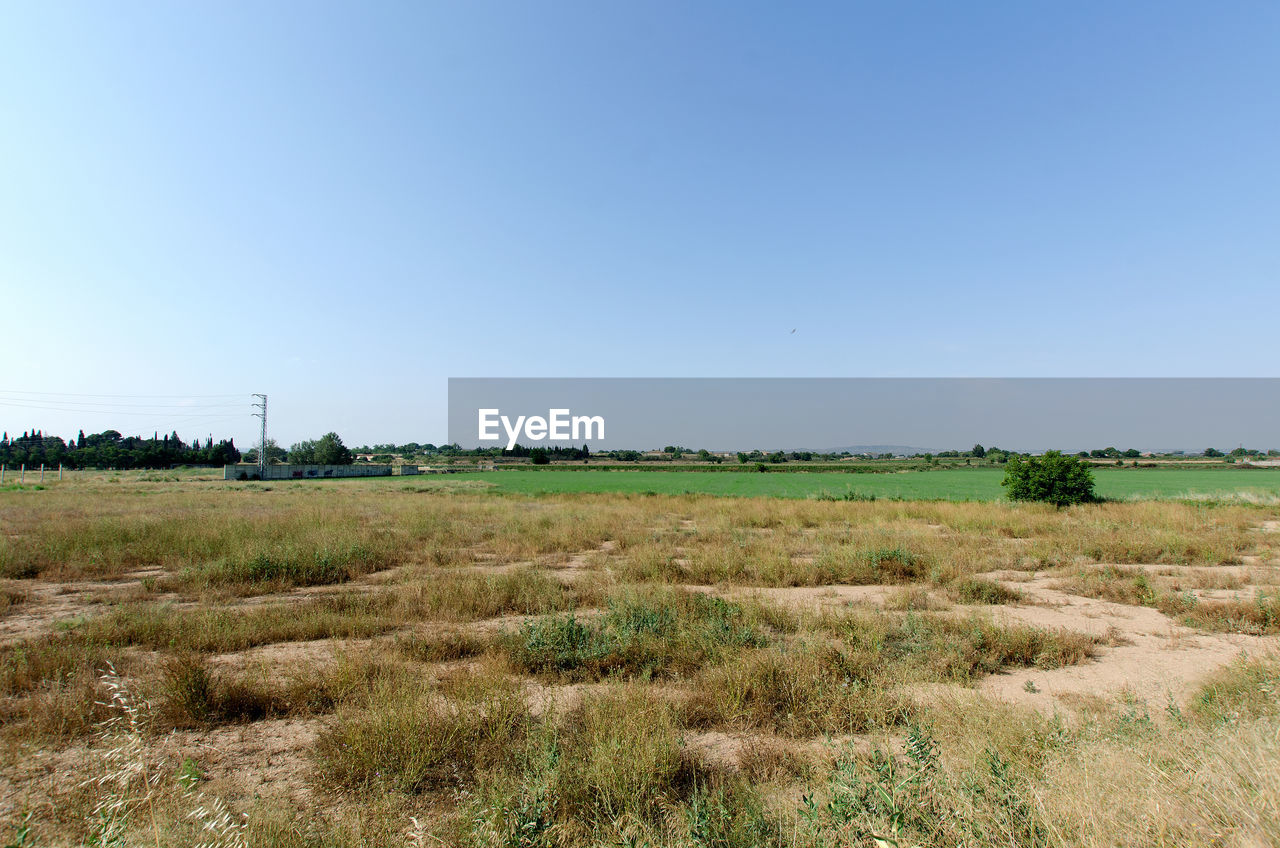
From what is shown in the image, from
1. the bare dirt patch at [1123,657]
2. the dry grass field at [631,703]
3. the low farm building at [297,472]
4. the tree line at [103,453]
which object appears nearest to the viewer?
the dry grass field at [631,703]

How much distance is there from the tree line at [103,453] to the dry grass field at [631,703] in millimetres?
126389

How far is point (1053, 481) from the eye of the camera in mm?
28359

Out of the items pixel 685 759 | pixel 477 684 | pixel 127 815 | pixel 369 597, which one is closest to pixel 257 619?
pixel 369 597

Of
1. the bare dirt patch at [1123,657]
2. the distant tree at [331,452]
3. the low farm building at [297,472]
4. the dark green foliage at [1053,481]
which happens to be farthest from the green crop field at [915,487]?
the distant tree at [331,452]

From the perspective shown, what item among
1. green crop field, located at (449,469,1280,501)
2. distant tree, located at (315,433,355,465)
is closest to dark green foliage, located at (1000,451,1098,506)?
green crop field, located at (449,469,1280,501)

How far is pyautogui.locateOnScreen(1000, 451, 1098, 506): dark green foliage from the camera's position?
91.7 feet

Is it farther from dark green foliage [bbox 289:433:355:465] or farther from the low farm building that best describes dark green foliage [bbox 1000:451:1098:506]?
dark green foliage [bbox 289:433:355:465]

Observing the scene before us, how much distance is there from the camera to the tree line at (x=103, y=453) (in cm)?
9781

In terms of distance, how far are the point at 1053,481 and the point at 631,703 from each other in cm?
3306

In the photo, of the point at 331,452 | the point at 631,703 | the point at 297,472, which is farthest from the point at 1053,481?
the point at 331,452

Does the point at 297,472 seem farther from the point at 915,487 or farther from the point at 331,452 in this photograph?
the point at 915,487

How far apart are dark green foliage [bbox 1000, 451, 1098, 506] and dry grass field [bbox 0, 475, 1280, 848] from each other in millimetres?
17564

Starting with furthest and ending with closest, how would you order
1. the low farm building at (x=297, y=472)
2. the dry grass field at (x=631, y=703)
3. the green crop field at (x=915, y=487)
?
1. the low farm building at (x=297, y=472)
2. the green crop field at (x=915, y=487)
3. the dry grass field at (x=631, y=703)

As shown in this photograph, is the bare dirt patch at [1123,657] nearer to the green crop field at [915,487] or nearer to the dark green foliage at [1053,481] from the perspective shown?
the dark green foliage at [1053,481]
